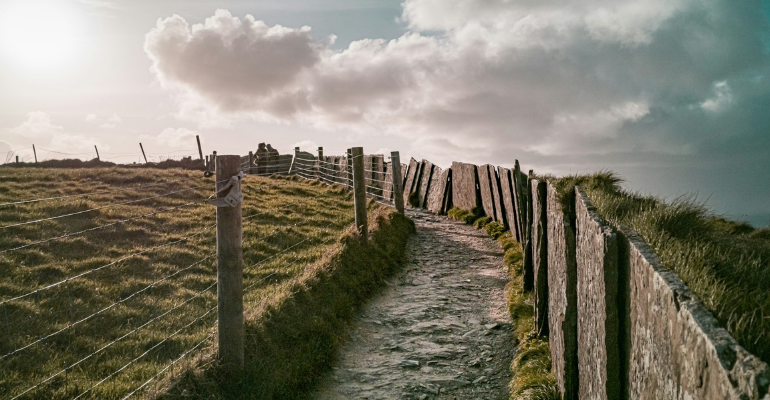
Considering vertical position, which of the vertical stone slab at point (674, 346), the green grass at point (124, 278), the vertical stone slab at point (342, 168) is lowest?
the green grass at point (124, 278)

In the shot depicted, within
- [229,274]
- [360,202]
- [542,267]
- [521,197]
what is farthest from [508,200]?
[229,274]

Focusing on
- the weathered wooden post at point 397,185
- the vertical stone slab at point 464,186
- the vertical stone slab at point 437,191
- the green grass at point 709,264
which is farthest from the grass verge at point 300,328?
the vertical stone slab at point 437,191

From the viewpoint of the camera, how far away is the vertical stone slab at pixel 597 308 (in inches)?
124

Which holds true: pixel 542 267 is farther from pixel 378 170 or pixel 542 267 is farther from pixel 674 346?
pixel 378 170

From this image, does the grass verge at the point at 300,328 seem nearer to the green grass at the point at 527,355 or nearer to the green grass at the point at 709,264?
the green grass at the point at 527,355

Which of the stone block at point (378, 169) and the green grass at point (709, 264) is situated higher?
the stone block at point (378, 169)

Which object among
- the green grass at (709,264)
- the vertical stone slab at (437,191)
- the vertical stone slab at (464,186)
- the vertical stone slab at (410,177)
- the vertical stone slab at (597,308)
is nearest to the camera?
the green grass at (709,264)

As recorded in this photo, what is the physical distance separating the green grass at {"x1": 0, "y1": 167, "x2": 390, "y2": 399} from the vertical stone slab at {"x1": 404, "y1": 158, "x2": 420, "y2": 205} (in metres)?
2.30

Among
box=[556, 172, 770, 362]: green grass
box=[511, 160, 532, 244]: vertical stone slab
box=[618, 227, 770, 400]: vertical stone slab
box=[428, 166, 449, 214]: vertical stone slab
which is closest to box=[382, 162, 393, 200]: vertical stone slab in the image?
box=[428, 166, 449, 214]: vertical stone slab

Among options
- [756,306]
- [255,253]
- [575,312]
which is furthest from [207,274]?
[756,306]

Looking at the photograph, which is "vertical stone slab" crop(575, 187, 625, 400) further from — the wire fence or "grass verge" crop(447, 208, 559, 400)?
the wire fence

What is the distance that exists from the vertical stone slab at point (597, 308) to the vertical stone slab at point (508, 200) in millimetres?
5674

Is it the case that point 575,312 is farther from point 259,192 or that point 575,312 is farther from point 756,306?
A: point 259,192

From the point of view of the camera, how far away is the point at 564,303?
4.57 metres
